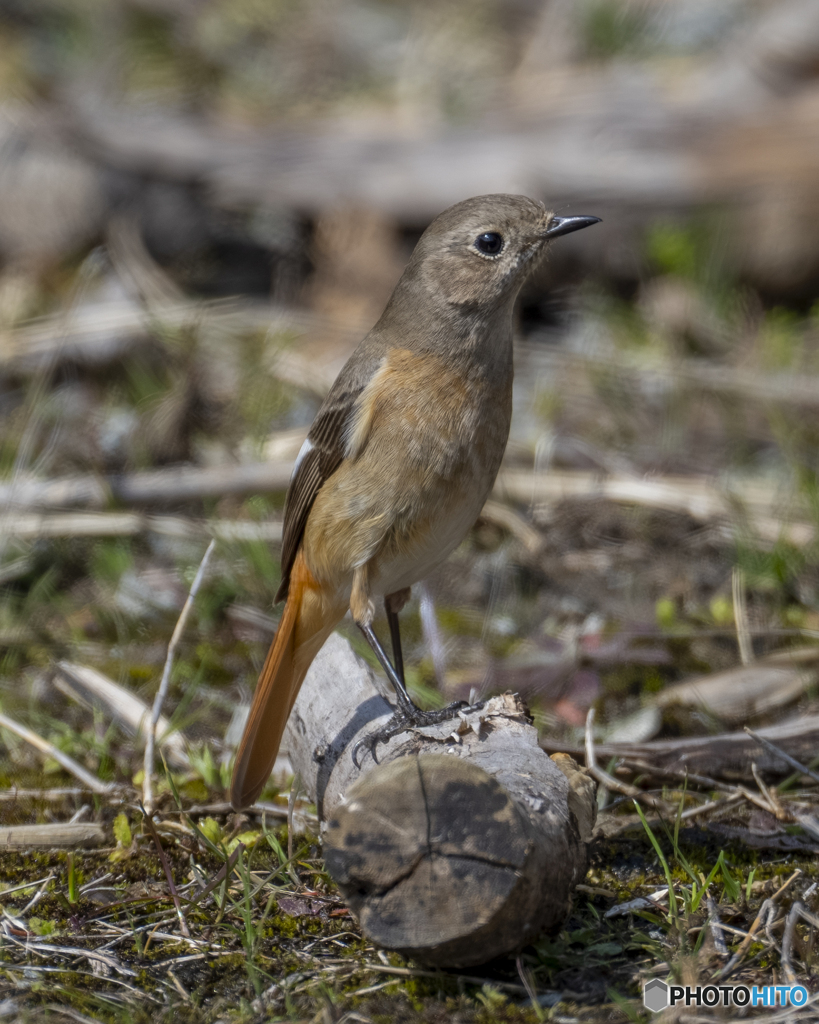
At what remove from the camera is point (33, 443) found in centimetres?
633

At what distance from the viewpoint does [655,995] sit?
8.25 ft

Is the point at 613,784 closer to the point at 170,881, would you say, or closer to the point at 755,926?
the point at 755,926

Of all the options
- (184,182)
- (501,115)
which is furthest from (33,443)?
(501,115)

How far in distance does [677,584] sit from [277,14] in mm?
8367

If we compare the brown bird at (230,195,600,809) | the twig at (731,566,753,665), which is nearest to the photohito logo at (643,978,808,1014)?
the brown bird at (230,195,600,809)

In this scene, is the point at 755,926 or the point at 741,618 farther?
the point at 741,618

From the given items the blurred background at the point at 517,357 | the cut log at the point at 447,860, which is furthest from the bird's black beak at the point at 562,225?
the cut log at the point at 447,860

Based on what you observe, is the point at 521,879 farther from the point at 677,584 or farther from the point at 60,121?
the point at 60,121

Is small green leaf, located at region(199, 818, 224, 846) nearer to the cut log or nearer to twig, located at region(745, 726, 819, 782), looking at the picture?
the cut log

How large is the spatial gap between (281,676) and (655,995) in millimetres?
1583

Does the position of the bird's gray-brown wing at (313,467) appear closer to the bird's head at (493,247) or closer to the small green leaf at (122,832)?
the bird's head at (493,247)

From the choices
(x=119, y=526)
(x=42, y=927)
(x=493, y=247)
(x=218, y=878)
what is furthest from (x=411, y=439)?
(x=119, y=526)

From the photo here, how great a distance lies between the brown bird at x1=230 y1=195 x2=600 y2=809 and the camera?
11.3 feet

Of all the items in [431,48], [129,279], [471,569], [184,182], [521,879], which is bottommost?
[471,569]
